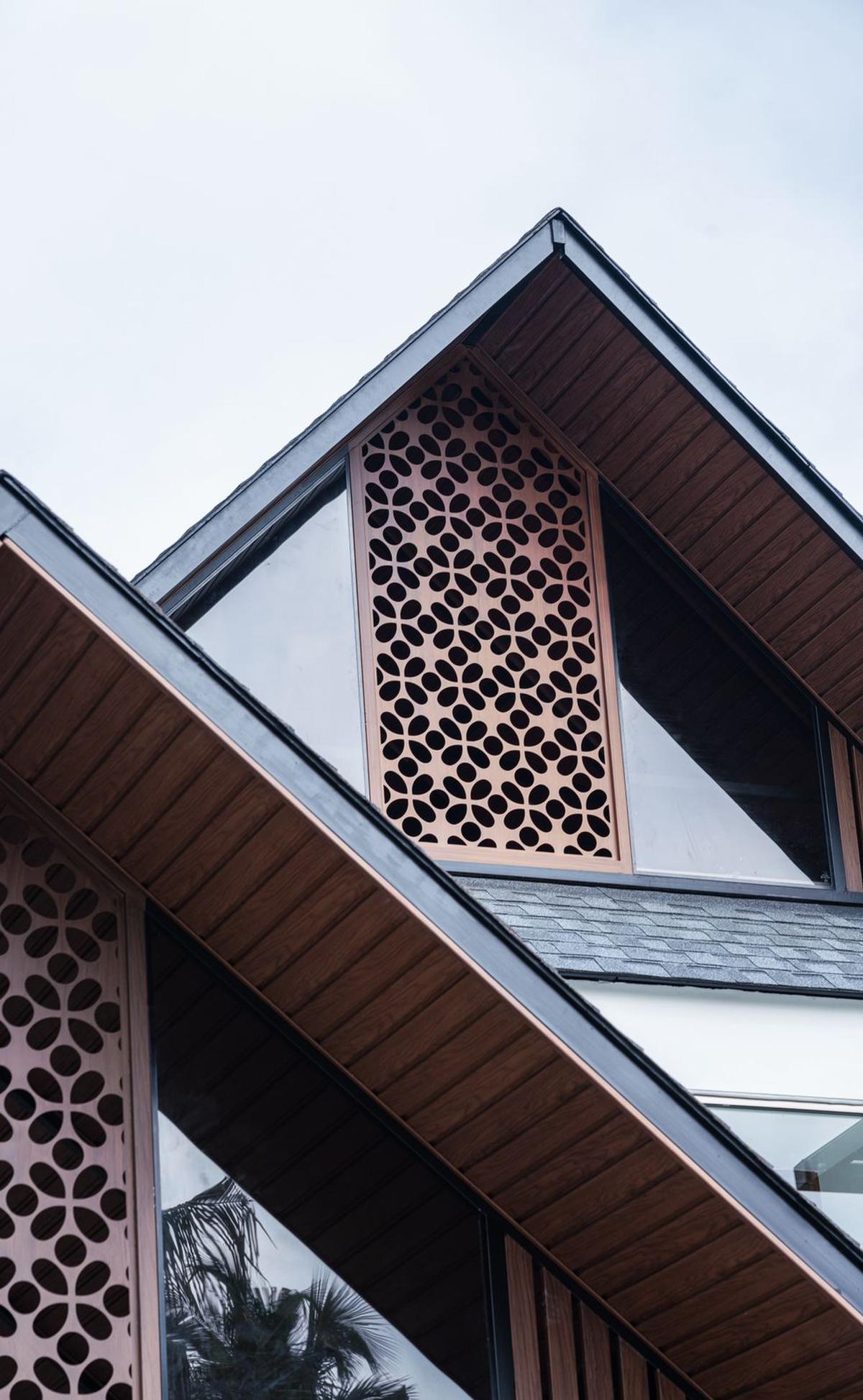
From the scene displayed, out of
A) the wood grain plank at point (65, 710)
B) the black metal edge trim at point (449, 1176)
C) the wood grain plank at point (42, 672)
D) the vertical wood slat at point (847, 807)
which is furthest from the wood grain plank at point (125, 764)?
the vertical wood slat at point (847, 807)

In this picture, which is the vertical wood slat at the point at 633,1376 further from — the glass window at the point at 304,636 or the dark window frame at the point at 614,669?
the glass window at the point at 304,636

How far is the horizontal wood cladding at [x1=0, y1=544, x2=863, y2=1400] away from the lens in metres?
5.11

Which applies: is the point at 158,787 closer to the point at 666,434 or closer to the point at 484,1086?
the point at 484,1086

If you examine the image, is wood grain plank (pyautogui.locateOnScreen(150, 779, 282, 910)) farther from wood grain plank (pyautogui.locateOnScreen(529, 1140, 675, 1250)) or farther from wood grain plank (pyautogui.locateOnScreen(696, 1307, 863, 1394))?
wood grain plank (pyautogui.locateOnScreen(696, 1307, 863, 1394))

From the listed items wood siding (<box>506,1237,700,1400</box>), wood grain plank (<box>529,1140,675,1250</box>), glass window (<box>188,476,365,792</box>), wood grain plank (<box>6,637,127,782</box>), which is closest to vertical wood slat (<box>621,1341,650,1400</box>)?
wood siding (<box>506,1237,700,1400</box>)

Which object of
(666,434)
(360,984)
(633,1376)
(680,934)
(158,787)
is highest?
(666,434)

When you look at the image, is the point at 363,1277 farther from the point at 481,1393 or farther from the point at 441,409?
the point at 441,409

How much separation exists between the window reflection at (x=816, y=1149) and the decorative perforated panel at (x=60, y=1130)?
6.99ft

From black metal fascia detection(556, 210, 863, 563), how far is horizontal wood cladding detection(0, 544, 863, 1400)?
3.23 metres

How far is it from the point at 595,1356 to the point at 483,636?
9.94ft

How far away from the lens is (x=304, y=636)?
23.4ft

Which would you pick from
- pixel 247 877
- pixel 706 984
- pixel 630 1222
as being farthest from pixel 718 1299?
pixel 247 877

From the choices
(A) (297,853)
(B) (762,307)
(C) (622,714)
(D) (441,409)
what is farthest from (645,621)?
(B) (762,307)

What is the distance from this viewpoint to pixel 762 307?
28.5 metres
